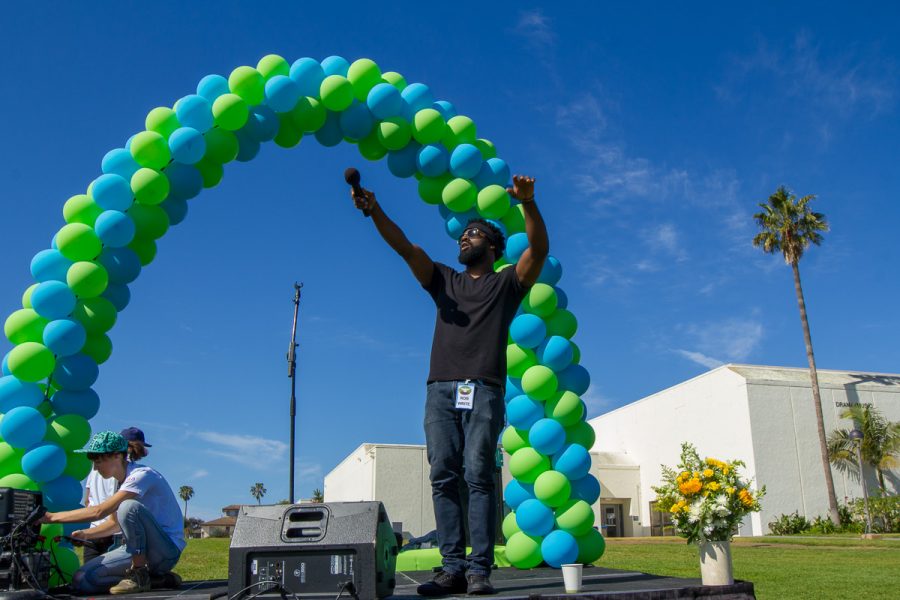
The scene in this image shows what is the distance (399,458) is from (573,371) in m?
30.9

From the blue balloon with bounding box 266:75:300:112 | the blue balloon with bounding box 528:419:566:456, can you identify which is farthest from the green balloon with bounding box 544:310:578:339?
the blue balloon with bounding box 266:75:300:112

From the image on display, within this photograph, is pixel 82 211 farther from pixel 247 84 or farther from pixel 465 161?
pixel 465 161

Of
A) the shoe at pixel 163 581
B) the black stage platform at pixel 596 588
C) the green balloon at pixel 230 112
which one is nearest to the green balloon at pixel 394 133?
the green balloon at pixel 230 112

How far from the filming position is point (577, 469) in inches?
249

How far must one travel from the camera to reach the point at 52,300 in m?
5.80

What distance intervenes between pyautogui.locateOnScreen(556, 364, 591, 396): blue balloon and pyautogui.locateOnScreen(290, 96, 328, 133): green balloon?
10.6 feet

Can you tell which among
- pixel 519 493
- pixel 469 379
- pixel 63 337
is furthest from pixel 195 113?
pixel 519 493

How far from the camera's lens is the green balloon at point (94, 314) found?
6.06 metres

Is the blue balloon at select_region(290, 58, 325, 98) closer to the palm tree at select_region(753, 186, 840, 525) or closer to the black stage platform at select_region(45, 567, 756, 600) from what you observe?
the black stage platform at select_region(45, 567, 756, 600)

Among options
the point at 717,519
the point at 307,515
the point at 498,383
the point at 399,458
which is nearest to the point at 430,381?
the point at 498,383

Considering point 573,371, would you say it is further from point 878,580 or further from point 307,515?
point 878,580

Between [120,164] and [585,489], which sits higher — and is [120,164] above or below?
above

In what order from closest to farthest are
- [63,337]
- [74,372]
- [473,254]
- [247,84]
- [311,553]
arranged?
[311,553], [473,254], [63,337], [74,372], [247,84]

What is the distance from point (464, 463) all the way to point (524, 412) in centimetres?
269
